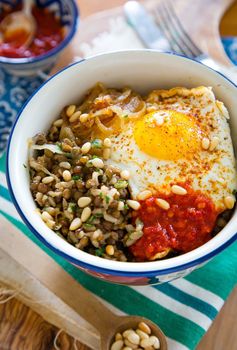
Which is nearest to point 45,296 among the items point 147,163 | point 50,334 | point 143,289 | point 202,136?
point 50,334

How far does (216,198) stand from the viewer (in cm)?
236

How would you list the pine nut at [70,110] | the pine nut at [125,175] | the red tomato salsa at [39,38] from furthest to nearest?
the red tomato salsa at [39,38] < the pine nut at [70,110] < the pine nut at [125,175]

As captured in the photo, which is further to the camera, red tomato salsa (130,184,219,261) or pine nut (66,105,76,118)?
pine nut (66,105,76,118)

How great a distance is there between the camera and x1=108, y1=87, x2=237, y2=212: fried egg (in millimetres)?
2373

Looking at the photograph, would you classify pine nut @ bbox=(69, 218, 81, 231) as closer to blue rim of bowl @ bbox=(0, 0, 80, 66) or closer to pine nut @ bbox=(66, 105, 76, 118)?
pine nut @ bbox=(66, 105, 76, 118)

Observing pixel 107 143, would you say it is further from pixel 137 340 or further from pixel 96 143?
pixel 137 340

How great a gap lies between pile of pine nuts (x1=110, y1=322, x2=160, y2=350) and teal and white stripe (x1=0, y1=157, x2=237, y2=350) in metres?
0.13

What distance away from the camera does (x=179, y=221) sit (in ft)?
7.70

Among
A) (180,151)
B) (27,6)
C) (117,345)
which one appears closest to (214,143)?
(180,151)

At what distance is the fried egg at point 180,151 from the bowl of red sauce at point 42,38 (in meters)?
1.02

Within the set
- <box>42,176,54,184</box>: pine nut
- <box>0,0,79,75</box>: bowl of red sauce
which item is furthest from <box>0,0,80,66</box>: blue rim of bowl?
<box>42,176,54,184</box>: pine nut

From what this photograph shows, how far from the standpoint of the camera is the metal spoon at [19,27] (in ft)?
11.4

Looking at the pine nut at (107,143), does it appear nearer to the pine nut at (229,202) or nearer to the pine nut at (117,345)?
the pine nut at (229,202)

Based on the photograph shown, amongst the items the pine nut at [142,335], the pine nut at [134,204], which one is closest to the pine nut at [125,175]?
the pine nut at [134,204]
